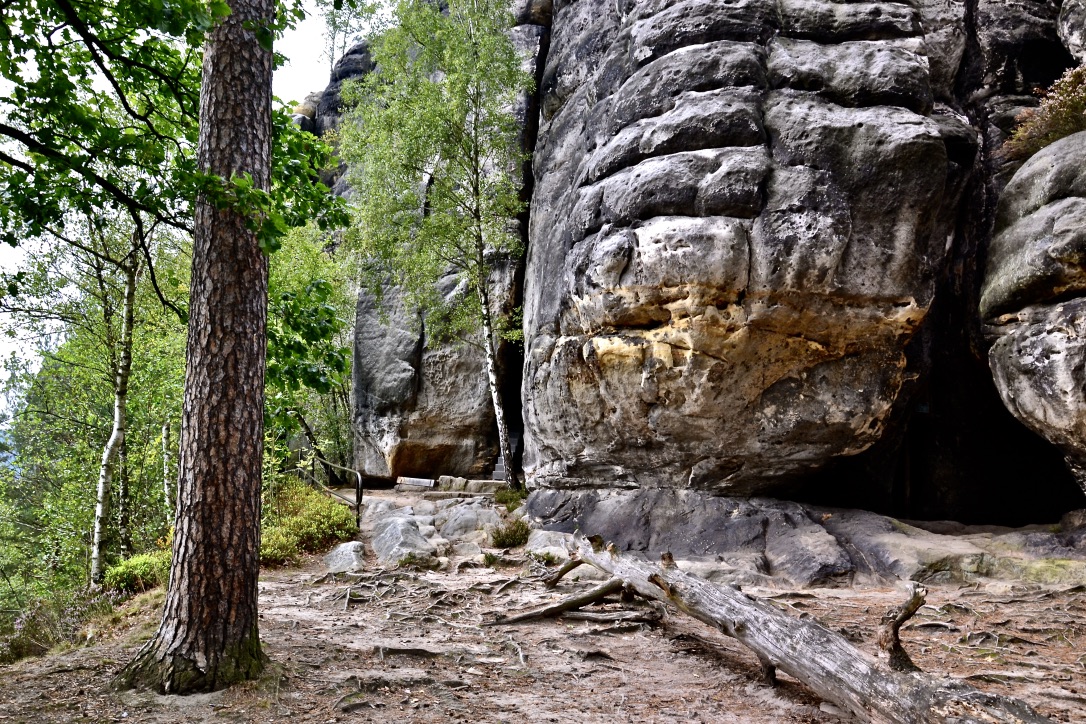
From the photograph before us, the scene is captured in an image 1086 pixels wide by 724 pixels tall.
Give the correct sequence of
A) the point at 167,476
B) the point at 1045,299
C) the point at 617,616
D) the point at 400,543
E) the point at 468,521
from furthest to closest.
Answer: the point at 167,476 → the point at 468,521 → the point at 400,543 → the point at 1045,299 → the point at 617,616

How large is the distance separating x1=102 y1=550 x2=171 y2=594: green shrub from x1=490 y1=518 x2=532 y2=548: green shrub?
5326mm

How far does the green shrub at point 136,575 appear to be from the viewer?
9977mm

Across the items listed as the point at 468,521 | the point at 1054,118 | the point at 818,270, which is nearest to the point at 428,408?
the point at 468,521

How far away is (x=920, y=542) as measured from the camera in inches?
370

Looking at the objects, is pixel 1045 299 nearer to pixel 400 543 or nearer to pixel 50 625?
pixel 400 543

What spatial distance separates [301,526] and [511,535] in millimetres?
3976

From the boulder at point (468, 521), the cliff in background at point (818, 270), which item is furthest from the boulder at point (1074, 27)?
the boulder at point (468, 521)

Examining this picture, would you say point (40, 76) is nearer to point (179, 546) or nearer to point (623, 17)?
point (179, 546)

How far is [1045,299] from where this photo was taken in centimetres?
925

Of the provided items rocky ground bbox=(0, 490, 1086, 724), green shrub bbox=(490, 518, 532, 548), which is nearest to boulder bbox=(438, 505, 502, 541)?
green shrub bbox=(490, 518, 532, 548)

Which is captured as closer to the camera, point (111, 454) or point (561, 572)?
point (561, 572)

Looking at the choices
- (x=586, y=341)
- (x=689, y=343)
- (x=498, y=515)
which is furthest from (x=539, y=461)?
(x=689, y=343)

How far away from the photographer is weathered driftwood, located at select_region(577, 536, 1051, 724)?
3.35 m

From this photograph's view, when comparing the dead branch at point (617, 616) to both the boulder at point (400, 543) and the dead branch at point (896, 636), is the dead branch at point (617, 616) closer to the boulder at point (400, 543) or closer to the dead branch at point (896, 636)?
the dead branch at point (896, 636)
